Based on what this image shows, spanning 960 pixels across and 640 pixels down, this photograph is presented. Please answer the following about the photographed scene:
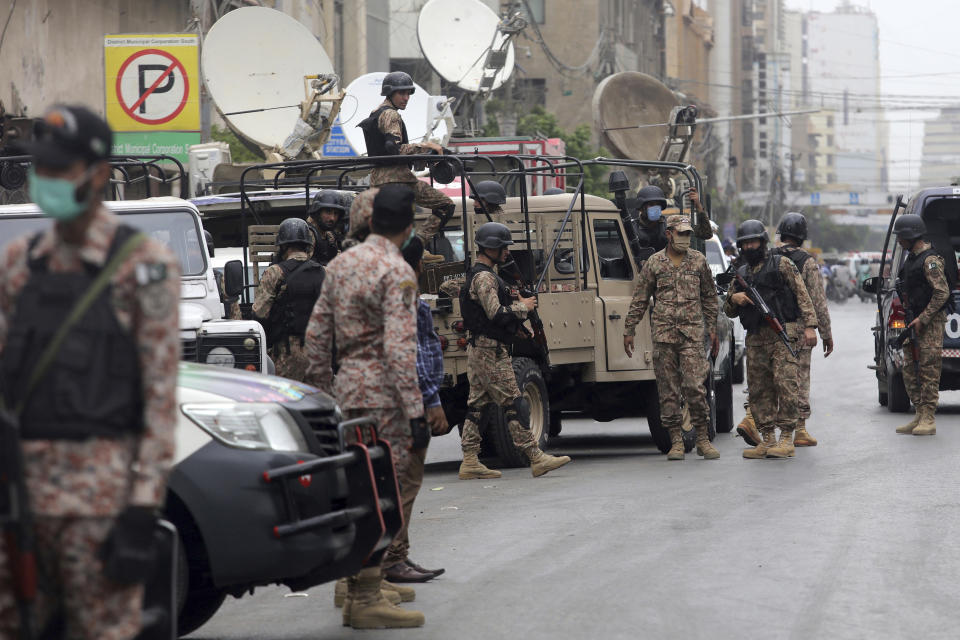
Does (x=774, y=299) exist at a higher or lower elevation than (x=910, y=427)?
higher

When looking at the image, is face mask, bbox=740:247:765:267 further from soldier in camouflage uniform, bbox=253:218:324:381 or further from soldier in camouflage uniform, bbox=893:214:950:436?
soldier in camouflage uniform, bbox=253:218:324:381

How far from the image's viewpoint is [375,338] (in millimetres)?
6562

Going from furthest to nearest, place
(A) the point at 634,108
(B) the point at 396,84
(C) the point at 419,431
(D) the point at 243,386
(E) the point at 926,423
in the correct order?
(A) the point at 634,108 → (E) the point at 926,423 → (B) the point at 396,84 → (C) the point at 419,431 → (D) the point at 243,386

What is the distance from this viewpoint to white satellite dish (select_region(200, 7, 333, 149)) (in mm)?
Answer: 20859

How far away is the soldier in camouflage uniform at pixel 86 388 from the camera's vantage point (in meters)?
3.95

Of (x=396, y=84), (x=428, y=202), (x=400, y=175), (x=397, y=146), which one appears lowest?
(x=428, y=202)

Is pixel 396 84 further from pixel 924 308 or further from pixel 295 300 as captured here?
pixel 924 308

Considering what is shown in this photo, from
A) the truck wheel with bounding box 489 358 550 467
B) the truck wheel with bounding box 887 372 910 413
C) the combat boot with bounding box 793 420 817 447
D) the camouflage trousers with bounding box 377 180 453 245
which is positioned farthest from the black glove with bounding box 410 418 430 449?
the truck wheel with bounding box 887 372 910 413

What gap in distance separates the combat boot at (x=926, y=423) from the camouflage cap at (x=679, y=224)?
3639 millimetres

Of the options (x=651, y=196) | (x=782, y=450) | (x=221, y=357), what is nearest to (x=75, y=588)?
(x=221, y=357)

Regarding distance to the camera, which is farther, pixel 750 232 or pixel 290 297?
pixel 750 232

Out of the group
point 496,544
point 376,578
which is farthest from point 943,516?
point 376,578

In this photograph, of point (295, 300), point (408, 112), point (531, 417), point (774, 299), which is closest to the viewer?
point (295, 300)

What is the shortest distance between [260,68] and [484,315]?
11.1m
